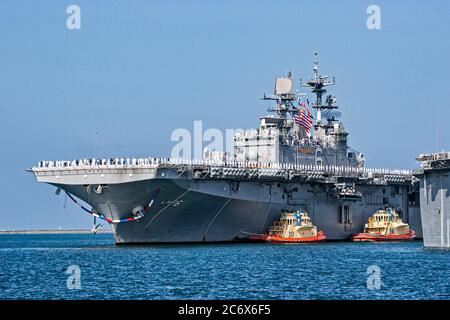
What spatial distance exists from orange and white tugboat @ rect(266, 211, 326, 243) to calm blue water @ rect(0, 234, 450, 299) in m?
4.50

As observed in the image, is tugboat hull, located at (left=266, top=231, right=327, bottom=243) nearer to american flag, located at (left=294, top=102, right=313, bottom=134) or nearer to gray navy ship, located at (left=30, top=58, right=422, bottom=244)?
gray navy ship, located at (left=30, top=58, right=422, bottom=244)

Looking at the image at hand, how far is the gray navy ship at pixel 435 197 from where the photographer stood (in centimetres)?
4481

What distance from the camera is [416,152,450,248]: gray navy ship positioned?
44.8m

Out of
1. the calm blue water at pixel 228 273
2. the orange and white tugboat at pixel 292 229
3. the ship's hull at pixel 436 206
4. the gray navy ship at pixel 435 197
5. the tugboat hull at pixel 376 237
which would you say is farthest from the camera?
the tugboat hull at pixel 376 237

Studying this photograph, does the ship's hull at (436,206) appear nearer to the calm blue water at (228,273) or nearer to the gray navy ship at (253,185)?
the calm blue water at (228,273)

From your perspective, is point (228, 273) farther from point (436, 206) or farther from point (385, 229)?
point (385, 229)

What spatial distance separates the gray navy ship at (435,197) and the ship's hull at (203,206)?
10.4 m

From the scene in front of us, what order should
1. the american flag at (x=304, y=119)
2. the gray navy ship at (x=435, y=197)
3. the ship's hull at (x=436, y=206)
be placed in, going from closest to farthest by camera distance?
the gray navy ship at (x=435, y=197), the ship's hull at (x=436, y=206), the american flag at (x=304, y=119)

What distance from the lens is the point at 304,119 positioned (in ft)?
198

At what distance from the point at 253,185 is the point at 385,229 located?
1141cm

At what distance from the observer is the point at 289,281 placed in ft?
106

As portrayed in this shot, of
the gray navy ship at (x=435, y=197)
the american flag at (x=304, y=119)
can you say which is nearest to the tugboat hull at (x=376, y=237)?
the american flag at (x=304, y=119)

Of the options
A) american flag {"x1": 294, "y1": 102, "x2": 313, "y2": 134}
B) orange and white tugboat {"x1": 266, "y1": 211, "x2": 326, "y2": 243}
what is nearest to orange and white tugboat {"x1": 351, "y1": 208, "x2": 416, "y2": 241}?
orange and white tugboat {"x1": 266, "y1": 211, "x2": 326, "y2": 243}
